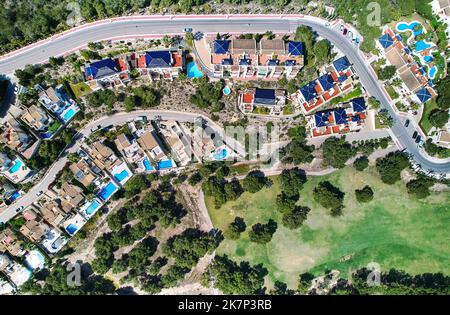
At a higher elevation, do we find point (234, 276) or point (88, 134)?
point (88, 134)

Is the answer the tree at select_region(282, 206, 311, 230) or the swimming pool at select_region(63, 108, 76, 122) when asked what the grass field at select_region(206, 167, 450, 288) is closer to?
the tree at select_region(282, 206, 311, 230)

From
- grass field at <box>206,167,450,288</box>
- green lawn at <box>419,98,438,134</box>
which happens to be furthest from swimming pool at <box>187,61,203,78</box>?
green lawn at <box>419,98,438,134</box>

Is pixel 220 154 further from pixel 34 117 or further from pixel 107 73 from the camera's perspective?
pixel 34 117

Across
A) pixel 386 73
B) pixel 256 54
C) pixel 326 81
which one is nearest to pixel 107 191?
pixel 256 54

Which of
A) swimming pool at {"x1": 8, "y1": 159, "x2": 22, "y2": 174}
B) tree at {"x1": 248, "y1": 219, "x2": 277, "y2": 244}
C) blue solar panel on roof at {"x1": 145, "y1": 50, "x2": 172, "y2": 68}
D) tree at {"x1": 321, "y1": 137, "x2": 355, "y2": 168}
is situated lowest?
tree at {"x1": 248, "y1": 219, "x2": 277, "y2": 244}

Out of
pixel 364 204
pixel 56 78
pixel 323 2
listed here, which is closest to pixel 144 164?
pixel 56 78

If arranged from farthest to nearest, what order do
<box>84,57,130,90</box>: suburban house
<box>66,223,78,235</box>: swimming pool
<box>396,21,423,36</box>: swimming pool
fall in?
<box>396,21,423,36</box>: swimming pool
<box>66,223,78,235</box>: swimming pool
<box>84,57,130,90</box>: suburban house
